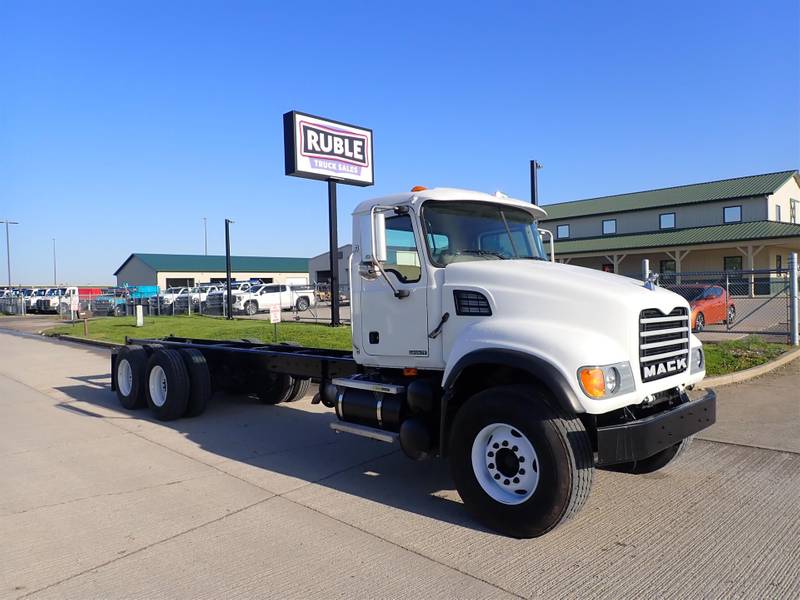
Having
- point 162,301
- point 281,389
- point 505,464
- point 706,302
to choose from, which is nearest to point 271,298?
point 162,301

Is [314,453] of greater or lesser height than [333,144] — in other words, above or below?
below

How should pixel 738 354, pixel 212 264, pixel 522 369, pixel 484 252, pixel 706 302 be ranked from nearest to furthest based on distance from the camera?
1. pixel 522 369
2. pixel 484 252
3. pixel 738 354
4. pixel 706 302
5. pixel 212 264

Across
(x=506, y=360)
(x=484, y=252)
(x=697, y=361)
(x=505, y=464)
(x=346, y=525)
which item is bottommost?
(x=346, y=525)

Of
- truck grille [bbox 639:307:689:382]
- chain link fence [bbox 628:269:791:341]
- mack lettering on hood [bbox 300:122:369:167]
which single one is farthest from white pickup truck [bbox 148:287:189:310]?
truck grille [bbox 639:307:689:382]

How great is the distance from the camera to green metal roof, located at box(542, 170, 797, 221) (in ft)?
115

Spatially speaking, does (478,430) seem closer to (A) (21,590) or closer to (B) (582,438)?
(B) (582,438)

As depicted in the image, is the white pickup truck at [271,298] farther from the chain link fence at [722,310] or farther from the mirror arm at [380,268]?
the mirror arm at [380,268]

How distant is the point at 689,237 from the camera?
1330 inches

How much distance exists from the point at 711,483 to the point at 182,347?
7.06m

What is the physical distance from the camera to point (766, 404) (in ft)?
25.8

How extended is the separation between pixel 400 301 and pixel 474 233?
880 millimetres

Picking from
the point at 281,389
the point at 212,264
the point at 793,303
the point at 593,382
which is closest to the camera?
the point at 593,382

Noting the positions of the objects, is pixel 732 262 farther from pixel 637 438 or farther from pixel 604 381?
pixel 604 381

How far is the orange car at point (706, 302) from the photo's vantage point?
15.0m
